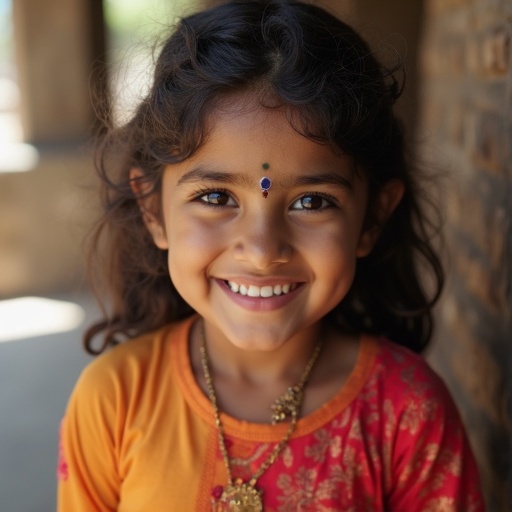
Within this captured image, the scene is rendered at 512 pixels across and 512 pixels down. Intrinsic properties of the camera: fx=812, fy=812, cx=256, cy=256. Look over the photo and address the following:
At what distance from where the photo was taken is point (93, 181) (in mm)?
2418

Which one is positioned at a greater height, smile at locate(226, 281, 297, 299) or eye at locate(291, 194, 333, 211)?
eye at locate(291, 194, 333, 211)

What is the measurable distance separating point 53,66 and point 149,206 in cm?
369

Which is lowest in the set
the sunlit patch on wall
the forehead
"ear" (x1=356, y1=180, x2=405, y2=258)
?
the sunlit patch on wall

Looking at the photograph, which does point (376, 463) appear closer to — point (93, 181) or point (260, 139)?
point (260, 139)

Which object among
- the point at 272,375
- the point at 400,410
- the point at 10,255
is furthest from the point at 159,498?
the point at 10,255

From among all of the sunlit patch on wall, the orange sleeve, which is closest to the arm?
the orange sleeve

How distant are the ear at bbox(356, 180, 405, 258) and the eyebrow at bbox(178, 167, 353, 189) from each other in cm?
21

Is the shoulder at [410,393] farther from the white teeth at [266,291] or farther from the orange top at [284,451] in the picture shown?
the white teeth at [266,291]

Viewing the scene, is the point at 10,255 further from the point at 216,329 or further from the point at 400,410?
the point at 400,410

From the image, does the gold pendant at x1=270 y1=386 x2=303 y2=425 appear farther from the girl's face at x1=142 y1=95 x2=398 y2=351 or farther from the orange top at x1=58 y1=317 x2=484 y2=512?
the girl's face at x1=142 y1=95 x2=398 y2=351

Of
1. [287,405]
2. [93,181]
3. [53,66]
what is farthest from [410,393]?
[53,66]

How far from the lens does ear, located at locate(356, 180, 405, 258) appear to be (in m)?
1.71

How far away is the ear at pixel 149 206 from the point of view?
5.65 ft

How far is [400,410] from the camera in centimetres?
160
